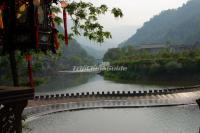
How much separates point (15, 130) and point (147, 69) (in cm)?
11657

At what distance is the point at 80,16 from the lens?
1527 cm

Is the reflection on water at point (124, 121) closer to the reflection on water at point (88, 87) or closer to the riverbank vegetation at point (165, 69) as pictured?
→ the reflection on water at point (88, 87)

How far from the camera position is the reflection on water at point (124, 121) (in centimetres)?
3928

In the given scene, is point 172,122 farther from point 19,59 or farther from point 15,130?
point 15,130

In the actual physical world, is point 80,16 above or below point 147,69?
above

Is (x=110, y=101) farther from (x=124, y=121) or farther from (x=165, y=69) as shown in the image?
(x=165, y=69)

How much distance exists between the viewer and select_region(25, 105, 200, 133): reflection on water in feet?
129

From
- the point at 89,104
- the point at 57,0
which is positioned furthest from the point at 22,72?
the point at 89,104

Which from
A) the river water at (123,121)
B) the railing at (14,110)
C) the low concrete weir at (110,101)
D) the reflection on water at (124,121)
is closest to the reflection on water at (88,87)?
the low concrete weir at (110,101)

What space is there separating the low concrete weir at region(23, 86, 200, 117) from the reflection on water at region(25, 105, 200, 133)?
93.7 inches

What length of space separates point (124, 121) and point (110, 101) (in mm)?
13030

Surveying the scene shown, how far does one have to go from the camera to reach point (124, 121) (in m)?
43.4

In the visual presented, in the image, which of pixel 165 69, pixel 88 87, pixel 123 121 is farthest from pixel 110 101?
pixel 165 69

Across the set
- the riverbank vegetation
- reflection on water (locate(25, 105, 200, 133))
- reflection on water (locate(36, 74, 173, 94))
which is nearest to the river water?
reflection on water (locate(25, 105, 200, 133))
